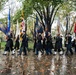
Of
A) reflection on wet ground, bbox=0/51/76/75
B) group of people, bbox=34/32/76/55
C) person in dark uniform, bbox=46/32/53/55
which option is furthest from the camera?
person in dark uniform, bbox=46/32/53/55

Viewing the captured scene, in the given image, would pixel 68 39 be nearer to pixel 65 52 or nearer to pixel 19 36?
pixel 65 52

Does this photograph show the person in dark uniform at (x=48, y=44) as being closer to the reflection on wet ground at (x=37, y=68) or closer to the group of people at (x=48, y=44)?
the group of people at (x=48, y=44)

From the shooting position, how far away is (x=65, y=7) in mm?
45281

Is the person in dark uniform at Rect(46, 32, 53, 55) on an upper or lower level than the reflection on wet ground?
upper

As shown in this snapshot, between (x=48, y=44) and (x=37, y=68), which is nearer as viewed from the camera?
(x=37, y=68)

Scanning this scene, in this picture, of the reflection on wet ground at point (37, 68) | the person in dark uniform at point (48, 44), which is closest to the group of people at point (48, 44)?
the person in dark uniform at point (48, 44)

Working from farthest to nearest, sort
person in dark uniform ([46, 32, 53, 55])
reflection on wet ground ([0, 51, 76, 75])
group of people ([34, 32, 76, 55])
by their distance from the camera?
person in dark uniform ([46, 32, 53, 55])
group of people ([34, 32, 76, 55])
reflection on wet ground ([0, 51, 76, 75])

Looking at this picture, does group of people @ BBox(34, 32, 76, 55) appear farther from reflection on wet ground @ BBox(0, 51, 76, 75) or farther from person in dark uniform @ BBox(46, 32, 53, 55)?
A: reflection on wet ground @ BBox(0, 51, 76, 75)

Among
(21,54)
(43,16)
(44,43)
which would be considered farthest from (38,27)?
(43,16)

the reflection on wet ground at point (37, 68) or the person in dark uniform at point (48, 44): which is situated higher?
the person in dark uniform at point (48, 44)

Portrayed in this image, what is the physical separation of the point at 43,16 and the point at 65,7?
18.2 feet

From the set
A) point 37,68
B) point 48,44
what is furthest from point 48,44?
point 37,68

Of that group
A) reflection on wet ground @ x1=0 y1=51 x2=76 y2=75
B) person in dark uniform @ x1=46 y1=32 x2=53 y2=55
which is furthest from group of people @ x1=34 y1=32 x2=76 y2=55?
reflection on wet ground @ x1=0 y1=51 x2=76 y2=75

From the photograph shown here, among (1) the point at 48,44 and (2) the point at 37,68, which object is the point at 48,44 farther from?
(2) the point at 37,68
